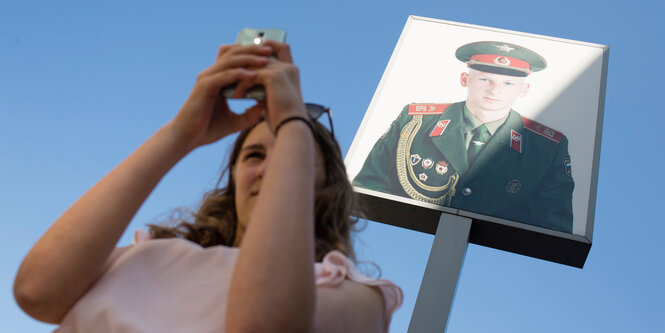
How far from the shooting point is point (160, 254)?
3.81ft

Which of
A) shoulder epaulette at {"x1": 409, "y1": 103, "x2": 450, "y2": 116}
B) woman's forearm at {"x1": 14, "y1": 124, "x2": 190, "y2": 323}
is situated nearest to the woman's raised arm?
woman's forearm at {"x1": 14, "y1": 124, "x2": 190, "y2": 323}

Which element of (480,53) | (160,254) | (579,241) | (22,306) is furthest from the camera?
(480,53)

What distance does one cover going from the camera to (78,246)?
1.02 metres

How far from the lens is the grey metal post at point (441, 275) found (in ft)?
12.9

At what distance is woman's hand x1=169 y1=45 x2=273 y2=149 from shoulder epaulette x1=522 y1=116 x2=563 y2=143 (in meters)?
3.86

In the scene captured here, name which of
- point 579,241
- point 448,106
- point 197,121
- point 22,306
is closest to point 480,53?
point 448,106

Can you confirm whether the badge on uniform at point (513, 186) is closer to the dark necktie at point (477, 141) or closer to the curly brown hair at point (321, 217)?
the dark necktie at point (477, 141)

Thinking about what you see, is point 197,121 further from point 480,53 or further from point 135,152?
point 480,53

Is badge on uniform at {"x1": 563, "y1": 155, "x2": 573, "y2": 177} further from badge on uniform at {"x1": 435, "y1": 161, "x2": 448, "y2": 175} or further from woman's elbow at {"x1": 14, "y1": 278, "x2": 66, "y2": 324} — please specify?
woman's elbow at {"x1": 14, "y1": 278, "x2": 66, "y2": 324}

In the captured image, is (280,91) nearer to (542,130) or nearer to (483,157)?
(483,157)

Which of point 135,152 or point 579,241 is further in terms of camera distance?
point 579,241

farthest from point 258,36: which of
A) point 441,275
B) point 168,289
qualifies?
point 441,275

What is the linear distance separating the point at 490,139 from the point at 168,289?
3.91 meters

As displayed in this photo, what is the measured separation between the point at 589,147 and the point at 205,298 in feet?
→ 13.5
